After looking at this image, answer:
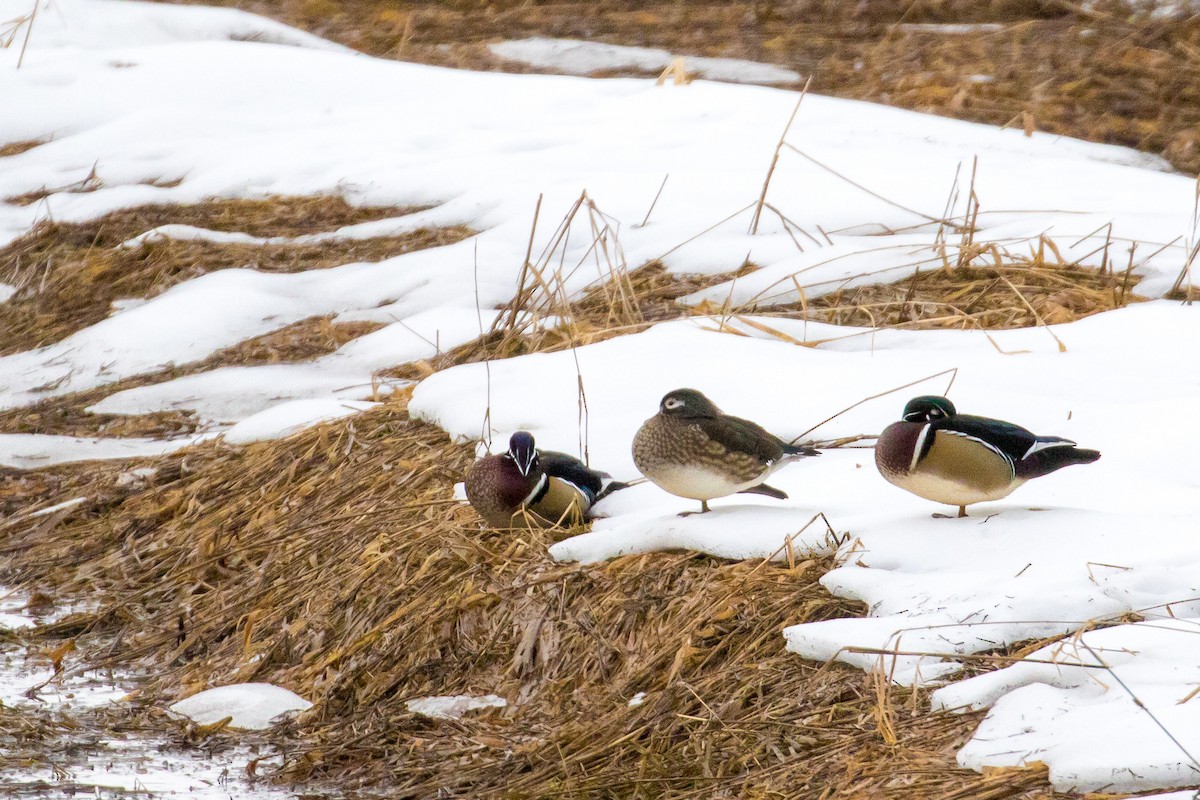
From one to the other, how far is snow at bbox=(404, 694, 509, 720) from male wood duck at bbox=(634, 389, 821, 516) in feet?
2.43

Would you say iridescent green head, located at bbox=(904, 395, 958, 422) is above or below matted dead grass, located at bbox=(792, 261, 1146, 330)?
above

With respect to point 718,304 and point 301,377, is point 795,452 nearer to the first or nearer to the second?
point 718,304

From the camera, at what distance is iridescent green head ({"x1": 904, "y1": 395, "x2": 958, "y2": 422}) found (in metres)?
3.37

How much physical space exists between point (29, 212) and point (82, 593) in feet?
13.5

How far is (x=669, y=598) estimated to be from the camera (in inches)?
139

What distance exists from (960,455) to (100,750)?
231 centimetres

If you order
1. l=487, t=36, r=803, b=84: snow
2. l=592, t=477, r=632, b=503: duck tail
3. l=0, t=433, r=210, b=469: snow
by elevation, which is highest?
l=487, t=36, r=803, b=84: snow

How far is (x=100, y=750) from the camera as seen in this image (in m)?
3.40

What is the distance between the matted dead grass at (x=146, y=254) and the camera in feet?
23.0

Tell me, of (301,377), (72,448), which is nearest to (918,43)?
(301,377)

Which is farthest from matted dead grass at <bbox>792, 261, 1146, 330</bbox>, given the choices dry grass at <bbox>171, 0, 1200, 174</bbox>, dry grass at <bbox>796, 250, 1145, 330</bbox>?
dry grass at <bbox>171, 0, 1200, 174</bbox>

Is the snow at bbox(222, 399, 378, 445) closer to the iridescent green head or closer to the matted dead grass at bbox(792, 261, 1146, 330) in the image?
the matted dead grass at bbox(792, 261, 1146, 330)

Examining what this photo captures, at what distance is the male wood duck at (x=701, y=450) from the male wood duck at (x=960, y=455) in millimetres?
382

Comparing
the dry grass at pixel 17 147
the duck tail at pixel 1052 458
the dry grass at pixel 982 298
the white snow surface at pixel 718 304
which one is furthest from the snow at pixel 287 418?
the dry grass at pixel 17 147
